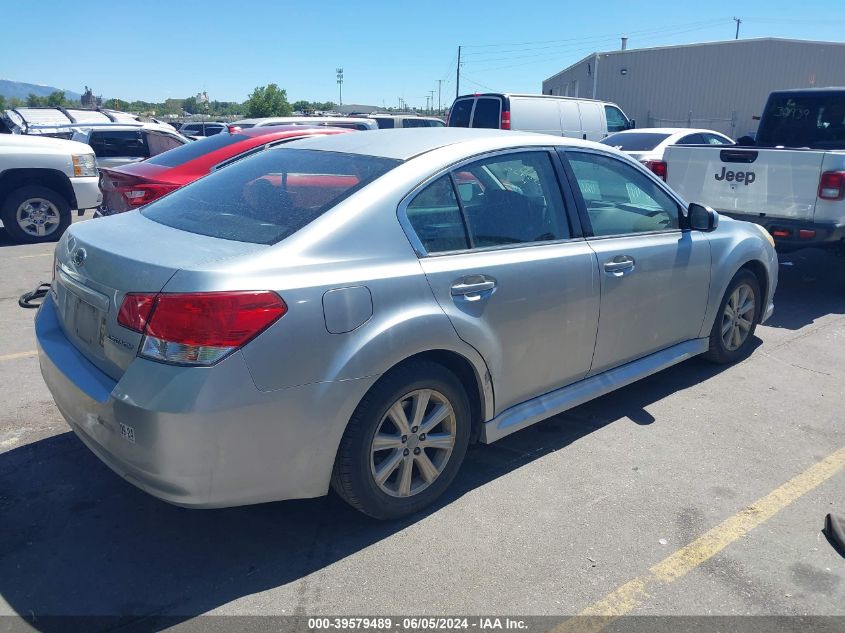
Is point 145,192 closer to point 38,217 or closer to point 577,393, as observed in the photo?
point 38,217

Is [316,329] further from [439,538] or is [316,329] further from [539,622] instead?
[539,622]

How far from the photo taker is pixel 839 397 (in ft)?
15.9

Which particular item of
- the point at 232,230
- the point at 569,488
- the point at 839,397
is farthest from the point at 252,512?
the point at 839,397

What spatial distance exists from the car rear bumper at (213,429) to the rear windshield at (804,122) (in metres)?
8.57

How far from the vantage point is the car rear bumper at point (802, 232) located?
6.75m

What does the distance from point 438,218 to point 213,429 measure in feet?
4.55

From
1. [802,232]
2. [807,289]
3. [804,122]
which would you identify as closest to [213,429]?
[802,232]

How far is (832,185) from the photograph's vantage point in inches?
264

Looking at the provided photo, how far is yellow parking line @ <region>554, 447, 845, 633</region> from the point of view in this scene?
2.68 metres

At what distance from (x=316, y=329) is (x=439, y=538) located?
44.3 inches

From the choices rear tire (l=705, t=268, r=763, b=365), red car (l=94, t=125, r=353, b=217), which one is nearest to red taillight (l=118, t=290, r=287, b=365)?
rear tire (l=705, t=268, r=763, b=365)

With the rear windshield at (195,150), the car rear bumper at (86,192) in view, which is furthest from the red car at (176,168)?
the car rear bumper at (86,192)

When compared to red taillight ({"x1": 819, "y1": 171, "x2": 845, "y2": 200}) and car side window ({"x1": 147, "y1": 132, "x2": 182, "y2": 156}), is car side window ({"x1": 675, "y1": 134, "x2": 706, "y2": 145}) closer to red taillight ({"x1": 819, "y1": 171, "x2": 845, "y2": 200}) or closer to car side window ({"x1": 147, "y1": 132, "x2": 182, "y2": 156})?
red taillight ({"x1": 819, "y1": 171, "x2": 845, "y2": 200})

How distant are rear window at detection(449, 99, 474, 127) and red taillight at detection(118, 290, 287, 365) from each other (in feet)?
43.4
